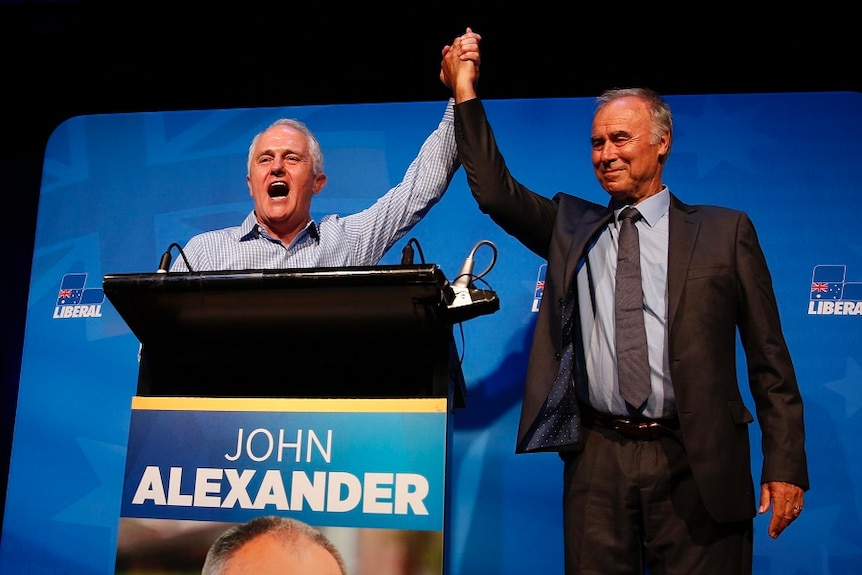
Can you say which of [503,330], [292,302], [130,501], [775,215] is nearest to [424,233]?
[503,330]

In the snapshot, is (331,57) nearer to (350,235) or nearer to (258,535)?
(350,235)

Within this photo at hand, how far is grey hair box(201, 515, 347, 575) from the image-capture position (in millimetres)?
1511

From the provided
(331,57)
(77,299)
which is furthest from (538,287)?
(77,299)

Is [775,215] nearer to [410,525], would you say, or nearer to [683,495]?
[683,495]

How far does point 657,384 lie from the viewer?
1789mm

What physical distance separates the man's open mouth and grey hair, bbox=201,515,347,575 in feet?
3.70

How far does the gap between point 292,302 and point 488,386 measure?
1.33 metres

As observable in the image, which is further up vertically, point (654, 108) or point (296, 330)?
point (654, 108)

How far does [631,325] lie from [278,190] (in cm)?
113

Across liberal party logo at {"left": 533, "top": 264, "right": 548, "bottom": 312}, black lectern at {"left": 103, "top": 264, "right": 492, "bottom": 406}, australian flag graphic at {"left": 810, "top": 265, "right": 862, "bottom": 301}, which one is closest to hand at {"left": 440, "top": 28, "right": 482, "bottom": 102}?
black lectern at {"left": 103, "top": 264, "right": 492, "bottom": 406}

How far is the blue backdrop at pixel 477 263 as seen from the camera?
8.73 feet

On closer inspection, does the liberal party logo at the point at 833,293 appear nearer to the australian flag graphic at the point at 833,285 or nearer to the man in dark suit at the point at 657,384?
the australian flag graphic at the point at 833,285

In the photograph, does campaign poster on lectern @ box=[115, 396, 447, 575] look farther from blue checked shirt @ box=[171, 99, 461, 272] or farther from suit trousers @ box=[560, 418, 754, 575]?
blue checked shirt @ box=[171, 99, 461, 272]

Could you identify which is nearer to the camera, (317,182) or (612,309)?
(612,309)
